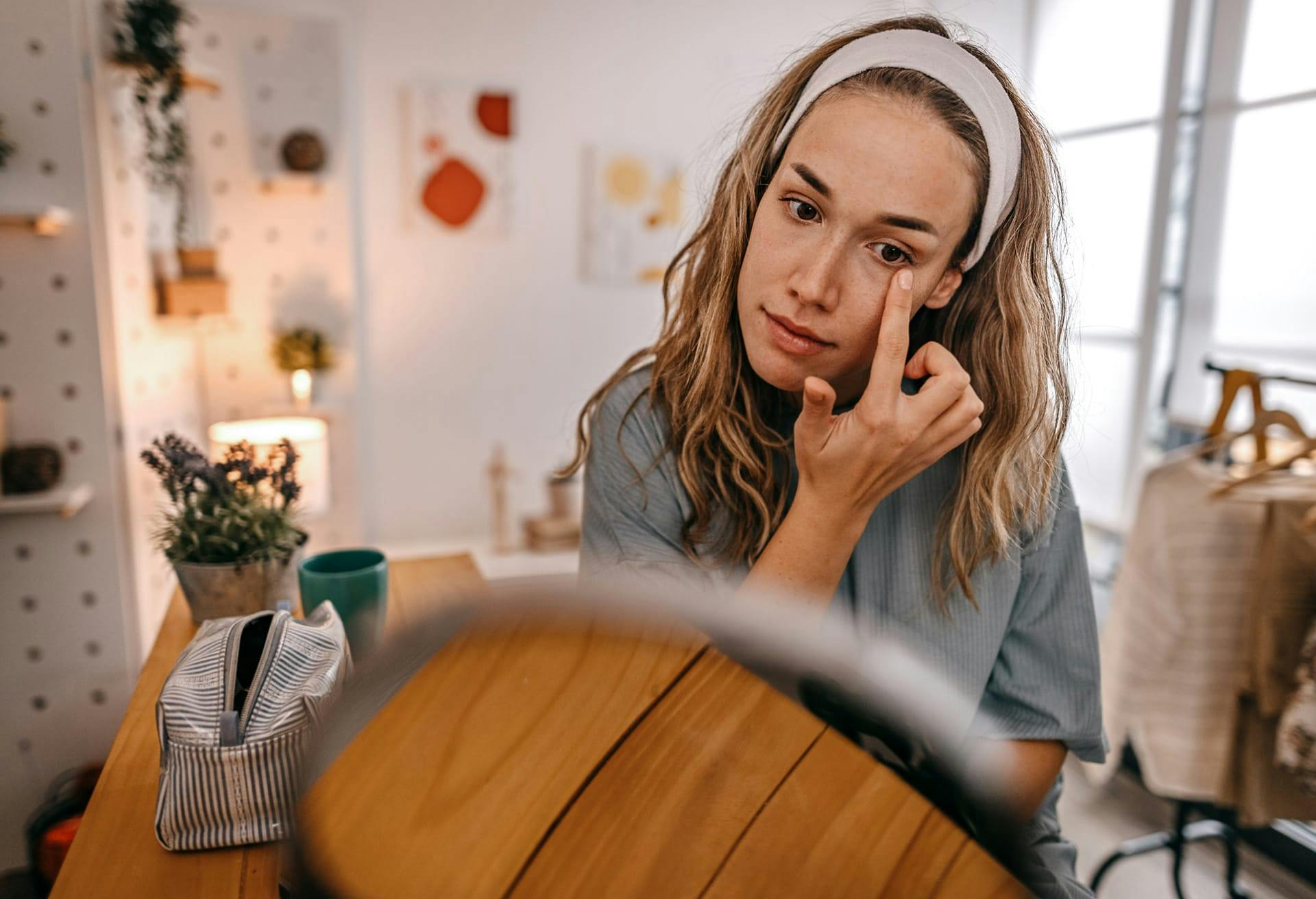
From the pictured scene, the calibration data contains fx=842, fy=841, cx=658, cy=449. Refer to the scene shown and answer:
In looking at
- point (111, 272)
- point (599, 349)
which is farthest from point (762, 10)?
point (111, 272)

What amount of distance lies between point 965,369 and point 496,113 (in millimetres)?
2613

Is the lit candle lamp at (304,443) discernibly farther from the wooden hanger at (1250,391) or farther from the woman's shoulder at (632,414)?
the wooden hanger at (1250,391)

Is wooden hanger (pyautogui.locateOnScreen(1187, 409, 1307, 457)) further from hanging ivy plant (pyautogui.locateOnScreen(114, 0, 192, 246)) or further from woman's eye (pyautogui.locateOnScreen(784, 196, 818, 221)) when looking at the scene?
hanging ivy plant (pyautogui.locateOnScreen(114, 0, 192, 246))

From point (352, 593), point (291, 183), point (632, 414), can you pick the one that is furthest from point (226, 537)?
point (291, 183)

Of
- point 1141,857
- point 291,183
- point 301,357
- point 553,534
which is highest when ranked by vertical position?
point 291,183

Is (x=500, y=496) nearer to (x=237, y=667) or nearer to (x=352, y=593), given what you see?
(x=352, y=593)

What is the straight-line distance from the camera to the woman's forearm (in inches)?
22.5

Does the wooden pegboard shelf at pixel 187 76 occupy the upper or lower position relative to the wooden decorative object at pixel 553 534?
upper

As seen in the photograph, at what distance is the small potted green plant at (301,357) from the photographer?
252 centimetres

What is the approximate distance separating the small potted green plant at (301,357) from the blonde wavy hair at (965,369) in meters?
2.05

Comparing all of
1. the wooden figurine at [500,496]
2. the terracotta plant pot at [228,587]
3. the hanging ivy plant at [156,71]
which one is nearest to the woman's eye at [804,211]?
the terracotta plant pot at [228,587]

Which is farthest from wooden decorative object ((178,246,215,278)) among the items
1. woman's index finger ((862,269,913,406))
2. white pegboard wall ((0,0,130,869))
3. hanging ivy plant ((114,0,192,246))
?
woman's index finger ((862,269,913,406))

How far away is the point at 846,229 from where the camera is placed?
0.61 m

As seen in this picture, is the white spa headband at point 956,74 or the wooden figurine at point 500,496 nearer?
the white spa headband at point 956,74
